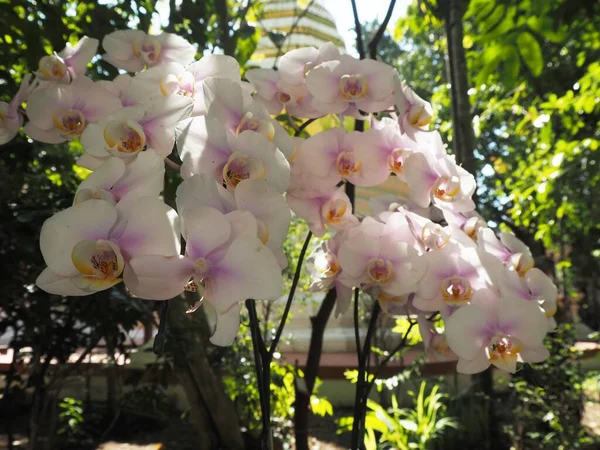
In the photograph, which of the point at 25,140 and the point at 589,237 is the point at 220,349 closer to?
the point at 25,140

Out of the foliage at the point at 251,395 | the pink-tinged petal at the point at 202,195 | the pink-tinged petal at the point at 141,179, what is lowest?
the foliage at the point at 251,395

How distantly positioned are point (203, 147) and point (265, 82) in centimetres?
21

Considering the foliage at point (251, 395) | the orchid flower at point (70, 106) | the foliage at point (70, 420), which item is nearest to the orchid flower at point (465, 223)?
the orchid flower at point (70, 106)

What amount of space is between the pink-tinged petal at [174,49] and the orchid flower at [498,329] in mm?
363

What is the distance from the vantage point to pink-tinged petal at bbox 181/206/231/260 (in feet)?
0.90

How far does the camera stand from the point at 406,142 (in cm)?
47

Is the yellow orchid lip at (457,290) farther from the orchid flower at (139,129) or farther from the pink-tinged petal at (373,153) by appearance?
the orchid flower at (139,129)

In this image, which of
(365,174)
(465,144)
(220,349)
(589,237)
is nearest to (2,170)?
(220,349)

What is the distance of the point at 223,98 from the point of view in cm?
35

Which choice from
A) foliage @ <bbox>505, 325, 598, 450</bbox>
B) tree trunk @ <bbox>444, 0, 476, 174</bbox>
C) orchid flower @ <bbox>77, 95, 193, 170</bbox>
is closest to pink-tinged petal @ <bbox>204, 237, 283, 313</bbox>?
orchid flower @ <bbox>77, 95, 193, 170</bbox>

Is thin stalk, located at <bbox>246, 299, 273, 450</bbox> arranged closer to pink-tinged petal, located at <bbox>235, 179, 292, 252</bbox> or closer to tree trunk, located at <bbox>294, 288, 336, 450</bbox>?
pink-tinged petal, located at <bbox>235, 179, 292, 252</bbox>

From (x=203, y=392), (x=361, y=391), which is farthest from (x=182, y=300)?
(x=361, y=391)

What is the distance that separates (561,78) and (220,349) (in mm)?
2219

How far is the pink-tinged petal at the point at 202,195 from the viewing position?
286 mm
